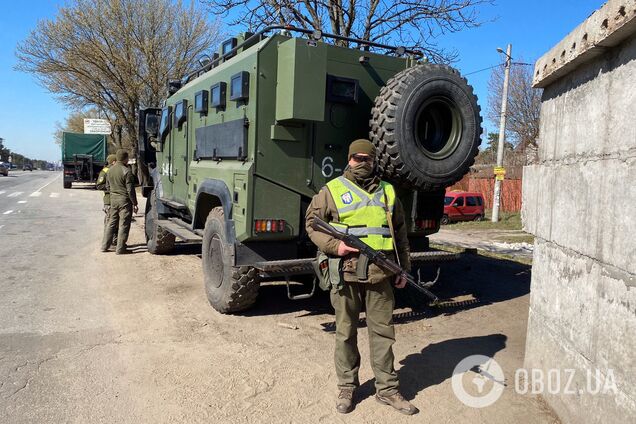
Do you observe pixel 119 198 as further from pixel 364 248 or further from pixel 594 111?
pixel 594 111

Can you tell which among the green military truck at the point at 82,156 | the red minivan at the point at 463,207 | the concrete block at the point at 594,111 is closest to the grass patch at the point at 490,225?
the red minivan at the point at 463,207

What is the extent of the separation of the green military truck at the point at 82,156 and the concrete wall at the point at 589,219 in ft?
97.8

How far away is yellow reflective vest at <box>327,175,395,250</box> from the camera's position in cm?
333

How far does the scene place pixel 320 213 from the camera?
11.2 ft

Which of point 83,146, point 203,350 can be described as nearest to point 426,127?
point 203,350

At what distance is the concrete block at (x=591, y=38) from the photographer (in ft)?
8.05

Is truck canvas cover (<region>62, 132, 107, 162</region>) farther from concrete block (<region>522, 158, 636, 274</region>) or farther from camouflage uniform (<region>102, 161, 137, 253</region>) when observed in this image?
concrete block (<region>522, 158, 636, 274</region>)

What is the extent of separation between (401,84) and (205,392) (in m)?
3.20

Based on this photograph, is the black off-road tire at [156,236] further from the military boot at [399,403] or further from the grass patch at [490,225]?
the grass patch at [490,225]

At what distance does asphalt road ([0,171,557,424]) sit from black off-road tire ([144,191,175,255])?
1194 millimetres

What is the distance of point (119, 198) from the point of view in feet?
30.0

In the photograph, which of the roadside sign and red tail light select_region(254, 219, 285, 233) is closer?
red tail light select_region(254, 219, 285, 233)

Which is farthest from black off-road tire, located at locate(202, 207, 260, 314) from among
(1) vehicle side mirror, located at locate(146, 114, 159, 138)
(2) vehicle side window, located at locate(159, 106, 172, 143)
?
(1) vehicle side mirror, located at locate(146, 114, 159, 138)

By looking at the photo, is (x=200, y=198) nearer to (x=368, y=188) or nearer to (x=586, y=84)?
(x=368, y=188)
